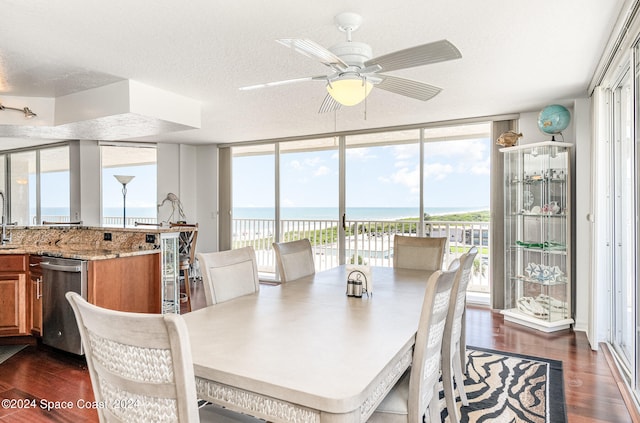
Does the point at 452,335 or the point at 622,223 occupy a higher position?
the point at 622,223

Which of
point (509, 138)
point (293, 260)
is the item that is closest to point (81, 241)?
point (293, 260)

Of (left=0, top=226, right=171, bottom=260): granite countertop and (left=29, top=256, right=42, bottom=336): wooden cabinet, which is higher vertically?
(left=0, top=226, right=171, bottom=260): granite countertop

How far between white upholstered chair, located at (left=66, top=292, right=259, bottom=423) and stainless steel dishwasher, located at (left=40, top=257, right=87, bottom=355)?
2.23 meters

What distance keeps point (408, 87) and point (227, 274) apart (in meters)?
1.49

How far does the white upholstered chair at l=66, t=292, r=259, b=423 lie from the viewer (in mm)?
912

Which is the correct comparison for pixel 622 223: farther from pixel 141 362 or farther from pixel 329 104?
pixel 141 362

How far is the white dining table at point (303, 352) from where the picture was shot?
1.04 metres

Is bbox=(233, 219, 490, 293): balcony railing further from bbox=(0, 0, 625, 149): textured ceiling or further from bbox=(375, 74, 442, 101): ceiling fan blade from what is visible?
bbox=(375, 74, 442, 101): ceiling fan blade

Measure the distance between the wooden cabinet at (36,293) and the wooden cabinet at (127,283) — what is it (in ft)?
2.34

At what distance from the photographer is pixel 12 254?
335 centimetres

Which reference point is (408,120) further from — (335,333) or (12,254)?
(12,254)

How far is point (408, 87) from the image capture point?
216 centimetres

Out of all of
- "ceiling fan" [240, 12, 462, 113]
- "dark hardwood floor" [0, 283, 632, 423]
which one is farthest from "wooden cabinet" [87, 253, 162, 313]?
"ceiling fan" [240, 12, 462, 113]

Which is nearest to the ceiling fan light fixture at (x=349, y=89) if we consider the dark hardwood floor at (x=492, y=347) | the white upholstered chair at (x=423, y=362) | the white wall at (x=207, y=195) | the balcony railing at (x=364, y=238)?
the white upholstered chair at (x=423, y=362)
